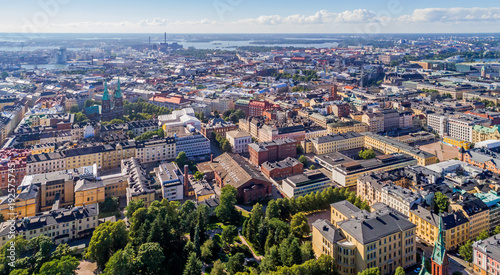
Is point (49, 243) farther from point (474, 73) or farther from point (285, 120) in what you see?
point (474, 73)

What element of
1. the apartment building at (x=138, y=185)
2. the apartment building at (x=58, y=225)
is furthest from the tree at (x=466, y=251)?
the apartment building at (x=58, y=225)

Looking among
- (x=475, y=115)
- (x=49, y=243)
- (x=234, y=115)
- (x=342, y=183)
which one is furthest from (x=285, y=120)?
(x=49, y=243)

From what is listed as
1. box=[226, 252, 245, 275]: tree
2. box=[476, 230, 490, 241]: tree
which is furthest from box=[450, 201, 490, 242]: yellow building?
box=[226, 252, 245, 275]: tree

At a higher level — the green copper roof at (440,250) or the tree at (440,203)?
the green copper roof at (440,250)

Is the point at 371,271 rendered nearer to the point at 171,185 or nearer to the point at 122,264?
the point at 122,264

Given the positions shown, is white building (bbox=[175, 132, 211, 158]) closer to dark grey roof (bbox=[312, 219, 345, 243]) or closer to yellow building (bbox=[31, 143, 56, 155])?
yellow building (bbox=[31, 143, 56, 155])

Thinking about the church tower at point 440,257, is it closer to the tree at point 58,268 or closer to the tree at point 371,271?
the tree at point 371,271
